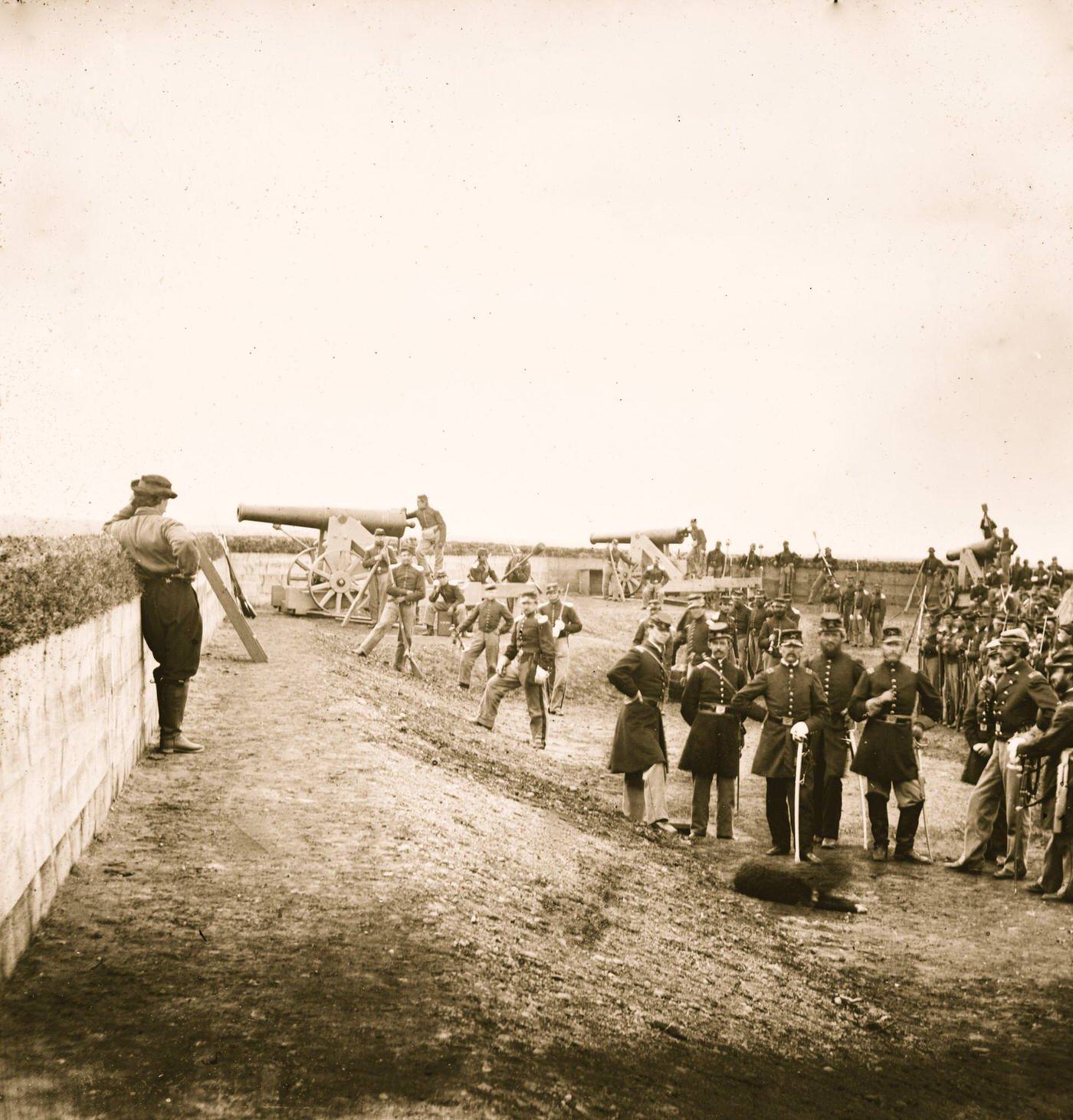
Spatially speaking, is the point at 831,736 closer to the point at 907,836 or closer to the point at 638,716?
the point at 907,836

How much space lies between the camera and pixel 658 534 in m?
40.5

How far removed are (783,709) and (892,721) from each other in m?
1.04

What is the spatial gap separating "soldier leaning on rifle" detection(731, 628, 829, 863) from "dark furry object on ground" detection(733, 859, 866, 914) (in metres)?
1.13

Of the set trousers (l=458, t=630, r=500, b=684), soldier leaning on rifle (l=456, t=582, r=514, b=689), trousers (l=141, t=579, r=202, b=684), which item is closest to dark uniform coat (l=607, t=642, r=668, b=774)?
trousers (l=141, t=579, r=202, b=684)

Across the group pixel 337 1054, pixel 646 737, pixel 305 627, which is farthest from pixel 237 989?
pixel 305 627

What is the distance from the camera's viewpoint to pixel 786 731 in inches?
438

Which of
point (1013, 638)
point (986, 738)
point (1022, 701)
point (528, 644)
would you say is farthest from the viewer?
point (528, 644)

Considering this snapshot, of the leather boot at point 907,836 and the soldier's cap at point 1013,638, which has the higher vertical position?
the soldier's cap at point 1013,638

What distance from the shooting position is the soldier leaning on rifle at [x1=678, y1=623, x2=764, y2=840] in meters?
11.4

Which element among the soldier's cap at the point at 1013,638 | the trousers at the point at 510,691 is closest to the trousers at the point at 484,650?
the trousers at the point at 510,691

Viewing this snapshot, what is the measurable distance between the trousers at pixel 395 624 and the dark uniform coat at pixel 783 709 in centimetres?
789

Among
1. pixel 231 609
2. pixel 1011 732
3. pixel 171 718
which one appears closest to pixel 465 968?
pixel 171 718

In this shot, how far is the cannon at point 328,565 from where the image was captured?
80.6ft

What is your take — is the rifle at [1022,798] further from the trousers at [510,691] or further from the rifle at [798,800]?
the trousers at [510,691]
